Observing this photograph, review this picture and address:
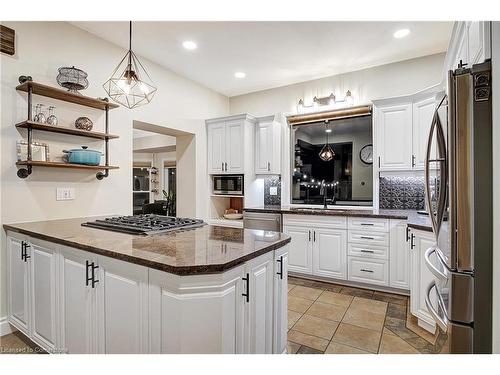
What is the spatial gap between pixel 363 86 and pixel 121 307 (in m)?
3.93

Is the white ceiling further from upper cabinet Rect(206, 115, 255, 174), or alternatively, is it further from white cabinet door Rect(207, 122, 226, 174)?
white cabinet door Rect(207, 122, 226, 174)

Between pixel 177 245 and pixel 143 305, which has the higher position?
pixel 177 245

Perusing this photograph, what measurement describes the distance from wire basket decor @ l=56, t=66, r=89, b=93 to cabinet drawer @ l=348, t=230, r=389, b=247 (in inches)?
132

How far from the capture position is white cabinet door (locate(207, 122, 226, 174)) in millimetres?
4402

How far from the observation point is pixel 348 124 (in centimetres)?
398

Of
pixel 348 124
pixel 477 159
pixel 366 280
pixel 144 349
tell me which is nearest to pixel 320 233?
pixel 366 280

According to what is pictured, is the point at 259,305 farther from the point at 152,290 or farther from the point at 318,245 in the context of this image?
the point at 318,245

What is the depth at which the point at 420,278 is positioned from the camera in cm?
241

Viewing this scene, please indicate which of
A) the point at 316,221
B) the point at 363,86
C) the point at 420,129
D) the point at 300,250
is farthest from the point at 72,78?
the point at 420,129

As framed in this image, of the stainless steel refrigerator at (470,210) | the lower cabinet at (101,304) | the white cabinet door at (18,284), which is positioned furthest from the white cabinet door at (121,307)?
the stainless steel refrigerator at (470,210)

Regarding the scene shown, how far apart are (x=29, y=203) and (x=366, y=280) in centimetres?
362

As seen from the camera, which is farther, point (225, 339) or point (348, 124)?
point (348, 124)

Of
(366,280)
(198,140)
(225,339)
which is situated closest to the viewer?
(225,339)
